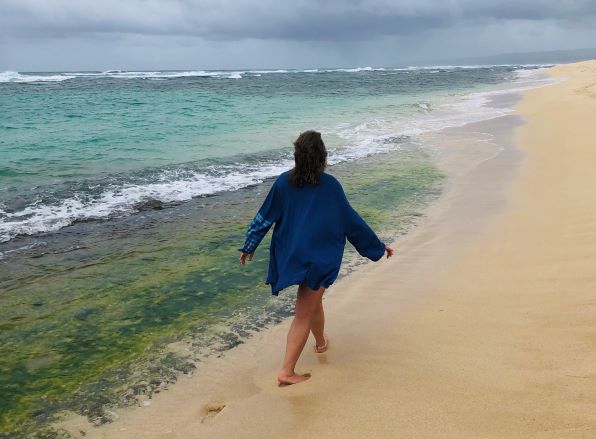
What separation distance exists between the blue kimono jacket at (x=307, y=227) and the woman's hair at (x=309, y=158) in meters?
0.06

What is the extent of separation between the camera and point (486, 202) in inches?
352

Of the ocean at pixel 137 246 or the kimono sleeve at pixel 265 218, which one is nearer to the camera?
the kimono sleeve at pixel 265 218

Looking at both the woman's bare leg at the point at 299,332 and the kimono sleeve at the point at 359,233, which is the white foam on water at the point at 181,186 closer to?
the woman's bare leg at the point at 299,332

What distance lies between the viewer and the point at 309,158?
3.52 metres

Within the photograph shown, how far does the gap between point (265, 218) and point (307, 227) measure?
329mm

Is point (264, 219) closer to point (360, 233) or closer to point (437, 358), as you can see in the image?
point (360, 233)

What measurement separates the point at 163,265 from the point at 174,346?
217cm

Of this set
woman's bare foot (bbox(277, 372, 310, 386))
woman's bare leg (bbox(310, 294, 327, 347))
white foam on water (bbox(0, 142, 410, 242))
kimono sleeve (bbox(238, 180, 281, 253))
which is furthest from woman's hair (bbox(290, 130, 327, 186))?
white foam on water (bbox(0, 142, 410, 242))

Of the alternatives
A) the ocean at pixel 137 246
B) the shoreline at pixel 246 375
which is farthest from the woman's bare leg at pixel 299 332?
the ocean at pixel 137 246

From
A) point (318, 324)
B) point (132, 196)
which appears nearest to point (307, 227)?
point (318, 324)

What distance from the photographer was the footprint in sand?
11.6 feet

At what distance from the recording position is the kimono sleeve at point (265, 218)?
3699 millimetres

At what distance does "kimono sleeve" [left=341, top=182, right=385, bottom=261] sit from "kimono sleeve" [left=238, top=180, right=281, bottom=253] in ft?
1.53

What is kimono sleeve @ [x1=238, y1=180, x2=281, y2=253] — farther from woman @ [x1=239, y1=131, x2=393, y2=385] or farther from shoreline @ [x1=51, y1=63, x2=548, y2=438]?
shoreline @ [x1=51, y1=63, x2=548, y2=438]
